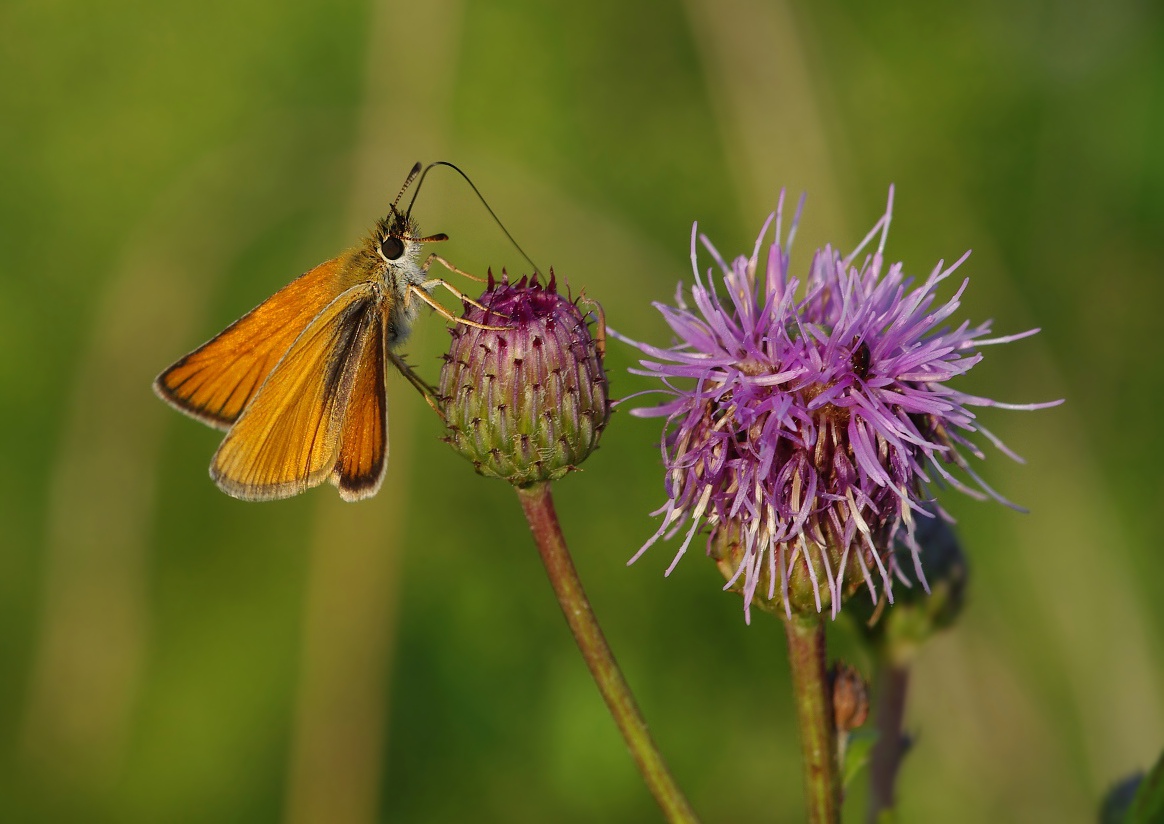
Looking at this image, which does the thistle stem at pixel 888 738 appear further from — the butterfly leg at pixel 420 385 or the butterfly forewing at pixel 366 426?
the butterfly forewing at pixel 366 426

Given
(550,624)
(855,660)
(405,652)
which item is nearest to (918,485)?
(855,660)

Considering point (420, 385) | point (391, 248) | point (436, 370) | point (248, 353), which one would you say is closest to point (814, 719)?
point (420, 385)

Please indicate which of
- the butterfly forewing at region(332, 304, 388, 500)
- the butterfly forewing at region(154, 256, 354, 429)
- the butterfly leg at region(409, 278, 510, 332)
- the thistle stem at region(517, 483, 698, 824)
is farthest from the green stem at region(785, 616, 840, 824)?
the butterfly forewing at region(154, 256, 354, 429)

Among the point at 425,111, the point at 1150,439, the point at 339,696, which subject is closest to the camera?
the point at 339,696

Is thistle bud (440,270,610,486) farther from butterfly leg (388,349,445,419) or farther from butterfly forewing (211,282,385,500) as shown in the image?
butterfly forewing (211,282,385,500)

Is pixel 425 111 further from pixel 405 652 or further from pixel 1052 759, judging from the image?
pixel 1052 759

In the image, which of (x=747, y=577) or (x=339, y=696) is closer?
(x=747, y=577)
